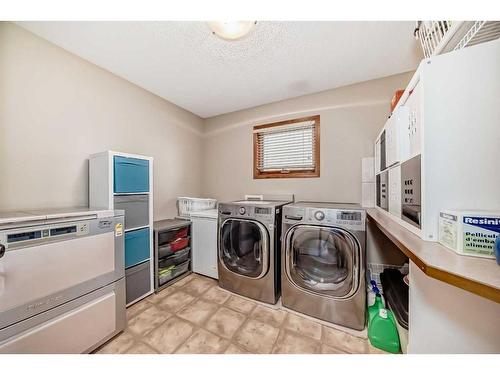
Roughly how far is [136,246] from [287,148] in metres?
2.10

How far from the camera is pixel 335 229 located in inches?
58.6

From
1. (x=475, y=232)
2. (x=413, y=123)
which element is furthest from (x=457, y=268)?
(x=413, y=123)

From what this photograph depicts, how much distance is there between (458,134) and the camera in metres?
0.71

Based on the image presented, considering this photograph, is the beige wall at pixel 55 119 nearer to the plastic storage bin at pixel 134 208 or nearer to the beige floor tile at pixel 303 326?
the plastic storage bin at pixel 134 208

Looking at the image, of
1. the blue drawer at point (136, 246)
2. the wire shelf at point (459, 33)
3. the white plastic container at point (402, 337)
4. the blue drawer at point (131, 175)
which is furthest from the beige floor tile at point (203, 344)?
the wire shelf at point (459, 33)

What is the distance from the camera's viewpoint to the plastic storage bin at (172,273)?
79.9 inches

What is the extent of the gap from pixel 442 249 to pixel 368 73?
6.32 ft

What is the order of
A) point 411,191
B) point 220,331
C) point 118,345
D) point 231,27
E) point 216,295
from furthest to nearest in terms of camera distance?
point 216,295 → point 220,331 → point 118,345 → point 231,27 → point 411,191

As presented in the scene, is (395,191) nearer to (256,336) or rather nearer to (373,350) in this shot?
(373,350)

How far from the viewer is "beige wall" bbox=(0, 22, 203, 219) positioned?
131 centimetres

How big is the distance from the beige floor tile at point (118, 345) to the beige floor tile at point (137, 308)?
0.71 feet

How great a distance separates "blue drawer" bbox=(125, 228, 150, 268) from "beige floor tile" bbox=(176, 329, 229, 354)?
2.89 ft
